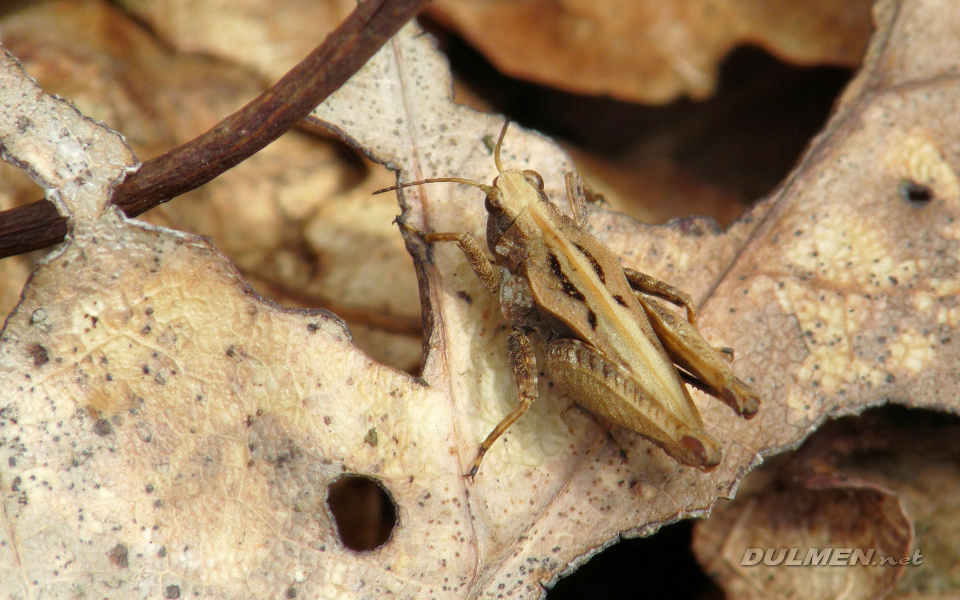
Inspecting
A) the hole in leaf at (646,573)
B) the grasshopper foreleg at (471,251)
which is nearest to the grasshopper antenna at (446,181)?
the grasshopper foreleg at (471,251)

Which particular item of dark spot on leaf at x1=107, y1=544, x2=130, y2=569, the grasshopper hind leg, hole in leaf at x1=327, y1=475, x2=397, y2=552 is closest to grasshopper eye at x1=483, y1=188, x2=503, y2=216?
the grasshopper hind leg

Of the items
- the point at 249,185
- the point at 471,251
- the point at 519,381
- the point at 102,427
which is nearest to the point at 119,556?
the point at 102,427

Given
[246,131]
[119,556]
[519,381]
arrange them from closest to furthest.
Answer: [119,556] → [246,131] → [519,381]

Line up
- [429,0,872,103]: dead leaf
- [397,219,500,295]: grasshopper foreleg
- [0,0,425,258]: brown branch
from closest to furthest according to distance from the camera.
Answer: [0,0,425,258]: brown branch → [397,219,500,295]: grasshopper foreleg → [429,0,872,103]: dead leaf

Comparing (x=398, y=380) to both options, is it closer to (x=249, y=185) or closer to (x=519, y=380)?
(x=519, y=380)

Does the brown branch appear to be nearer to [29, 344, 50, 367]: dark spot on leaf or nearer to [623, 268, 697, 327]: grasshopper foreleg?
[29, 344, 50, 367]: dark spot on leaf

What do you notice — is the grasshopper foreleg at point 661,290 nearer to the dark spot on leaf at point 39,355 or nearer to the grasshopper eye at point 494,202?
the grasshopper eye at point 494,202

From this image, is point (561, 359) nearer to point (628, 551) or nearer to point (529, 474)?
point (529, 474)
